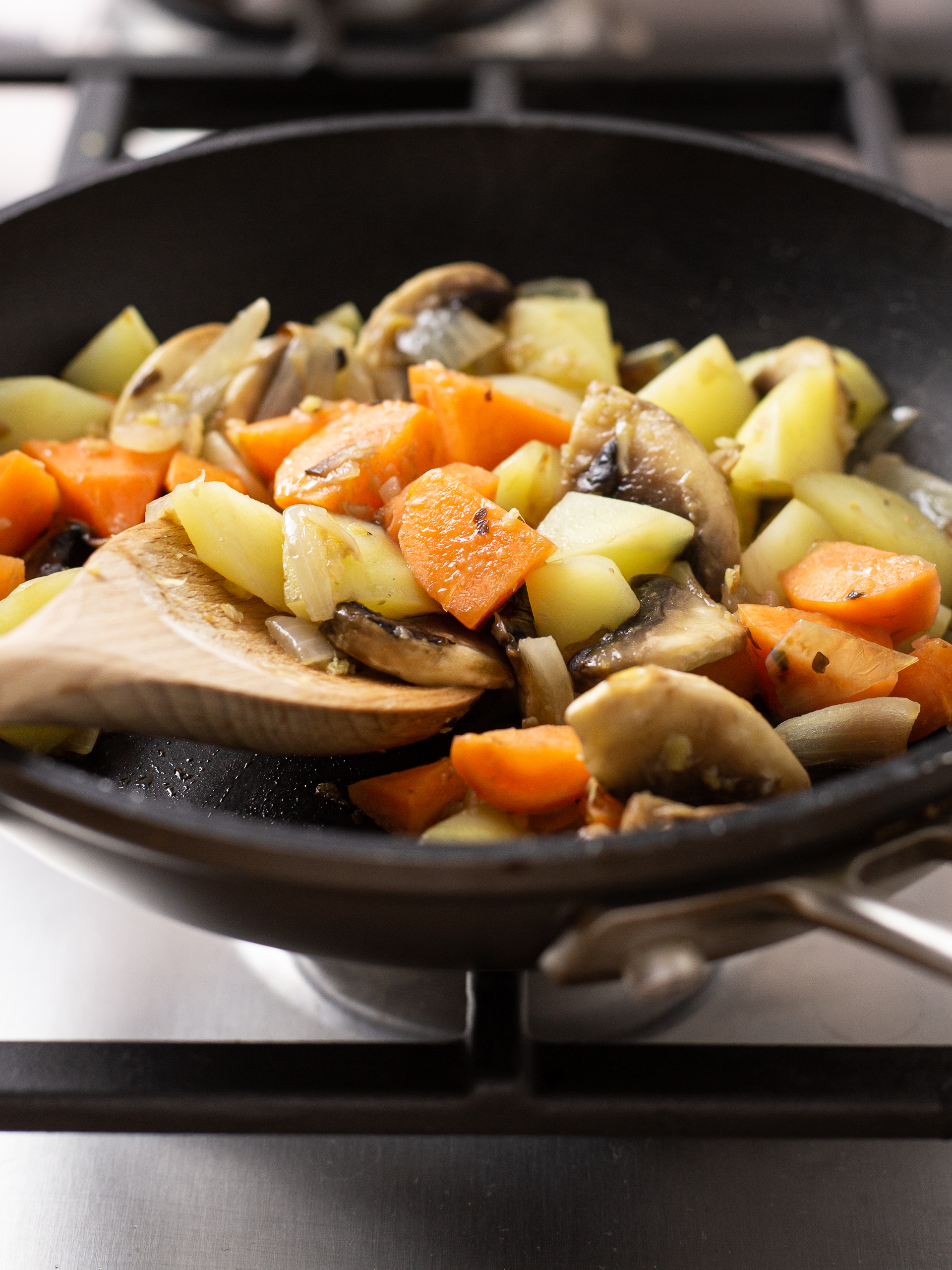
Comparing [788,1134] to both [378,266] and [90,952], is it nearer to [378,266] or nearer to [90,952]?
[90,952]

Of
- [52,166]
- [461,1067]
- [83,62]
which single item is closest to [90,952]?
[461,1067]

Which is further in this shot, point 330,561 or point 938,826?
point 330,561

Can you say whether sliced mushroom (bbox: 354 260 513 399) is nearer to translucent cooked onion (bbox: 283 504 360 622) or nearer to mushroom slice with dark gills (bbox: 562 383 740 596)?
mushroom slice with dark gills (bbox: 562 383 740 596)

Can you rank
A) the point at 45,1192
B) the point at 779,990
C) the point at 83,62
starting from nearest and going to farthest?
the point at 45,1192 → the point at 779,990 → the point at 83,62

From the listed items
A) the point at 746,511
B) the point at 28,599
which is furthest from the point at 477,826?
the point at 746,511

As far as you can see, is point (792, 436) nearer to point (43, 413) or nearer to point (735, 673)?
point (735, 673)

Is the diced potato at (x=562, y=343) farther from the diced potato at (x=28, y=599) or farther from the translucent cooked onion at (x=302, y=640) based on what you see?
the diced potato at (x=28, y=599)

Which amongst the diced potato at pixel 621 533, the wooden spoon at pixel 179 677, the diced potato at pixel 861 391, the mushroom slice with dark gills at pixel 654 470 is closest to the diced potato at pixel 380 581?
the wooden spoon at pixel 179 677
